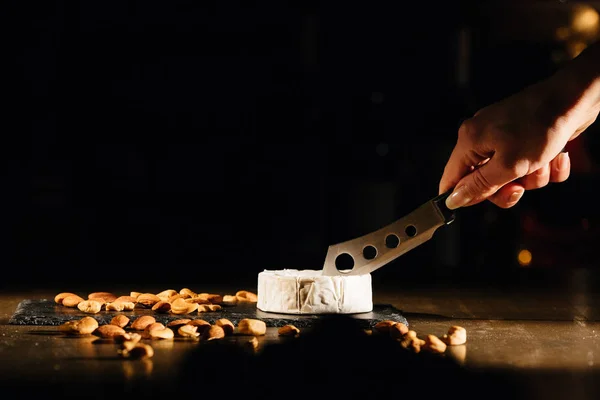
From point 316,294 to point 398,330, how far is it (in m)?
0.21

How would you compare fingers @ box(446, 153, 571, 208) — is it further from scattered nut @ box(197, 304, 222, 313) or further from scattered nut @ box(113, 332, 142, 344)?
scattered nut @ box(113, 332, 142, 344)

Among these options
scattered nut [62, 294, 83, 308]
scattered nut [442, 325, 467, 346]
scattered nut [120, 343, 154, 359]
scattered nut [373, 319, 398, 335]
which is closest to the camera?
scattered nut [120, 343, 154, 359]

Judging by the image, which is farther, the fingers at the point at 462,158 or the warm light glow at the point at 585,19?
the warm light glow at the point at 585,19

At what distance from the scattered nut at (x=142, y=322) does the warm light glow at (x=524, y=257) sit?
1.80 meters

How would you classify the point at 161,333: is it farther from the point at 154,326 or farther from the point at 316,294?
the point at 316,294

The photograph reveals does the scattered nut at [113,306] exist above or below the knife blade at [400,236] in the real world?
below

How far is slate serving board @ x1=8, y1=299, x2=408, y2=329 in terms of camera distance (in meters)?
1.66

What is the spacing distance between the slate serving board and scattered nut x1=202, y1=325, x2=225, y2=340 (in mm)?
106

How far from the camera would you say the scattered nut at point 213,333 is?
1.55 m

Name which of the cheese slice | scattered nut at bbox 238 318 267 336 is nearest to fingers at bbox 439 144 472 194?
the cheese slice

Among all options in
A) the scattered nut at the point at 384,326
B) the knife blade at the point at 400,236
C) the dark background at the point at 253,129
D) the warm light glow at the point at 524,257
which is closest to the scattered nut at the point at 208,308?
the knife blade at the point at 400,236

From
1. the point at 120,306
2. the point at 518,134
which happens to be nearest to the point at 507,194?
the point at 518,134

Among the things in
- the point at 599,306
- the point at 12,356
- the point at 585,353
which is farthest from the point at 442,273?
the point at 12,356

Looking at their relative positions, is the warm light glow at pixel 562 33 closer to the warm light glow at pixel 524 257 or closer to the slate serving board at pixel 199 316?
the warm light glow at pixel 524 257
